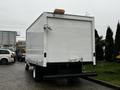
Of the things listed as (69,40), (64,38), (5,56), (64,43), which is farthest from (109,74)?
(5,56)

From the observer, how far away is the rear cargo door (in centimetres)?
877

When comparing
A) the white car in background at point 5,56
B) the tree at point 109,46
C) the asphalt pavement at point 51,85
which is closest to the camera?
the asphalt pavement at point 51,85

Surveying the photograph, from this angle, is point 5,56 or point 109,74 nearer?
point 109,74

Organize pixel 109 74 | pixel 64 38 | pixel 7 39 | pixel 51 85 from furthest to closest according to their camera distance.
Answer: pixel 7 39
pixel 109 74
pixel 51 85
pixel 64 38

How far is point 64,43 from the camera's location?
9.00 m

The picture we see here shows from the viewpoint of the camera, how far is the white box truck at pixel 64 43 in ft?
28.5

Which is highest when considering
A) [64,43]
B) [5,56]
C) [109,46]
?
[64,43]

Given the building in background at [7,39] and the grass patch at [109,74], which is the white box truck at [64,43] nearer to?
the grass patch at [109,74]

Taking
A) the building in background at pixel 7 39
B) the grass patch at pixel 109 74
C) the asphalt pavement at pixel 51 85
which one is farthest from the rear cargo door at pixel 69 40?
the building in background at pixel 7 39

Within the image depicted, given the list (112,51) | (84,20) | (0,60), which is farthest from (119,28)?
(0,60)

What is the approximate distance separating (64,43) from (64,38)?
9.2 inches

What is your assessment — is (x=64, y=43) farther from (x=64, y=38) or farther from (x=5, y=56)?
(x=5, y=56)

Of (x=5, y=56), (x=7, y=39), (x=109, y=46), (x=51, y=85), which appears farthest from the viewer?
(x=7, y=39)

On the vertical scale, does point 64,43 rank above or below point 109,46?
above
